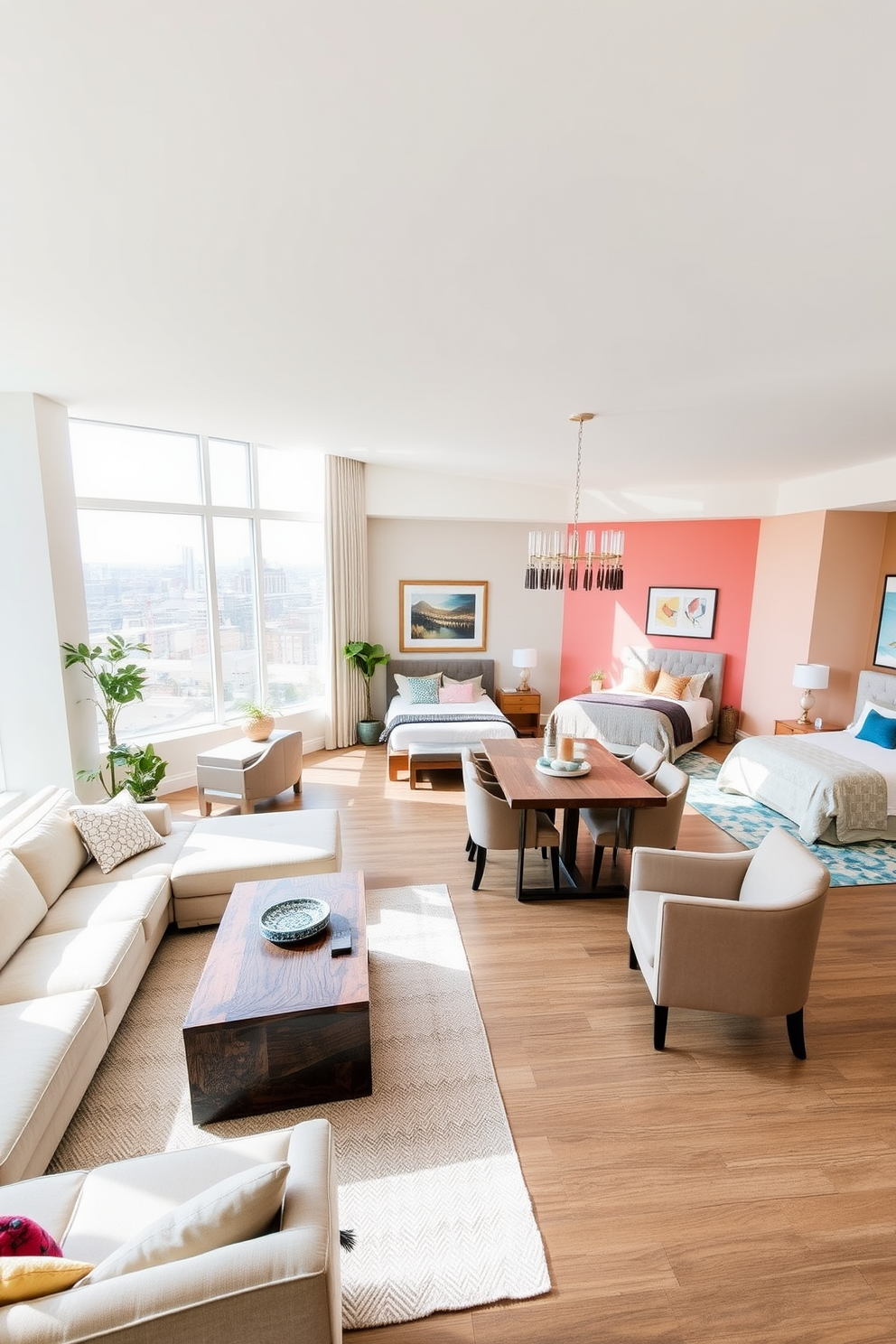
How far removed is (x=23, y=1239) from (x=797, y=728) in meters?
6.58

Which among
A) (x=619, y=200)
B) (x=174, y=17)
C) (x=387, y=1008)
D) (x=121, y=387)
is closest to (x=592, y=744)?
(x=387, y=1008)

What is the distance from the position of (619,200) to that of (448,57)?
70cm

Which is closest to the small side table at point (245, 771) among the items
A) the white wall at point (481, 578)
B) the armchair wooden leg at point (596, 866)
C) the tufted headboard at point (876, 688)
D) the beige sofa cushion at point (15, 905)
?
the beige sofa cushion at point (15, 905)

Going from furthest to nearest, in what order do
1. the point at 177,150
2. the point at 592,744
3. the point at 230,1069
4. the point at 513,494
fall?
the point at 513,494, the point at 592,744, the point at 230,1069, the point at 177,150

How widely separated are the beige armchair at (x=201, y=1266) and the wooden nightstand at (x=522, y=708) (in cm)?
613

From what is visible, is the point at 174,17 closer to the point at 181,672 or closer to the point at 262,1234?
the point at 262,1234

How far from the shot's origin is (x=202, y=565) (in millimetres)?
5926

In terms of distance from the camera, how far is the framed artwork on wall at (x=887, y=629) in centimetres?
609

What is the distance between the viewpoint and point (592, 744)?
197 inches

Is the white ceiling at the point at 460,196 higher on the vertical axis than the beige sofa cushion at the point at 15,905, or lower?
higher

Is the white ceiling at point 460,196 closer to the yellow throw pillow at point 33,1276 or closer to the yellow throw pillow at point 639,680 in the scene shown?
the yellow throw pillow at point 33,1276

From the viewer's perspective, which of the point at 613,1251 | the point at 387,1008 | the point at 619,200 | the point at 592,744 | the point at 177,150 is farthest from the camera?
the point at 592,744

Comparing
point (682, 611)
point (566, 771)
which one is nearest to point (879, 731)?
point (682, 611)

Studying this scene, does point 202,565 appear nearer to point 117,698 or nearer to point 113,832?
point 117,698
